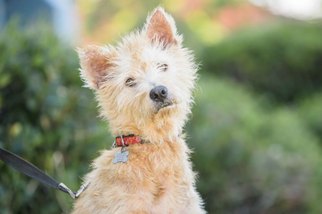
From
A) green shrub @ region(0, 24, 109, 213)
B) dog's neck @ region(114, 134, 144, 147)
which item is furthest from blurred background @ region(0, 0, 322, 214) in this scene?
dog's neck @ region(114, 134, 144, 147)

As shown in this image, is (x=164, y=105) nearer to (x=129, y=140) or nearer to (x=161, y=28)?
(x=129, y=140)

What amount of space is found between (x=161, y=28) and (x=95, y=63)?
15.1 inches

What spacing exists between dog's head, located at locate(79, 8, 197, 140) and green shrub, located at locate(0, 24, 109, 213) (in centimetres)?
221

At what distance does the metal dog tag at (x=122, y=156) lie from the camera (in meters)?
3.42

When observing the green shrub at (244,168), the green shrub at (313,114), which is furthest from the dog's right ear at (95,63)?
the green shrub at (313,114)

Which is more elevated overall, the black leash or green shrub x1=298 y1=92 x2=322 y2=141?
green shrub x1=298 y1=92 x2=322 y2=141

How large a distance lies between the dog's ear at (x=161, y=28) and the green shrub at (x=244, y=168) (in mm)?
4650

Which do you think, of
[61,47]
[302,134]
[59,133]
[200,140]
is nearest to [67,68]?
[61,47]

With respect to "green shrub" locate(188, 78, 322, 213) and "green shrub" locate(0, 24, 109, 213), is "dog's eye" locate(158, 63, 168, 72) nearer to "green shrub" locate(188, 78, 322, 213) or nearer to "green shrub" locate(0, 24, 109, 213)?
"green shrub" locate(0, 24, 109, 213)

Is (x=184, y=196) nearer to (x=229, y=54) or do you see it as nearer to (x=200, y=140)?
(x=200, y=140)

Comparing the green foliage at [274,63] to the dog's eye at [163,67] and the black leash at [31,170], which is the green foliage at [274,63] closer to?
the black leash at [31,170]

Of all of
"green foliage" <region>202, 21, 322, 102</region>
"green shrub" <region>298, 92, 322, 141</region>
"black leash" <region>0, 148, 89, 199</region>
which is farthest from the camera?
"green foliage" <region>202, 21, 322, 102</region>

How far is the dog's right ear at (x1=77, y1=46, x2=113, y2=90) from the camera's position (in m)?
3.45

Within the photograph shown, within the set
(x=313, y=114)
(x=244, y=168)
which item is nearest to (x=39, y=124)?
(x=244, y=168)
